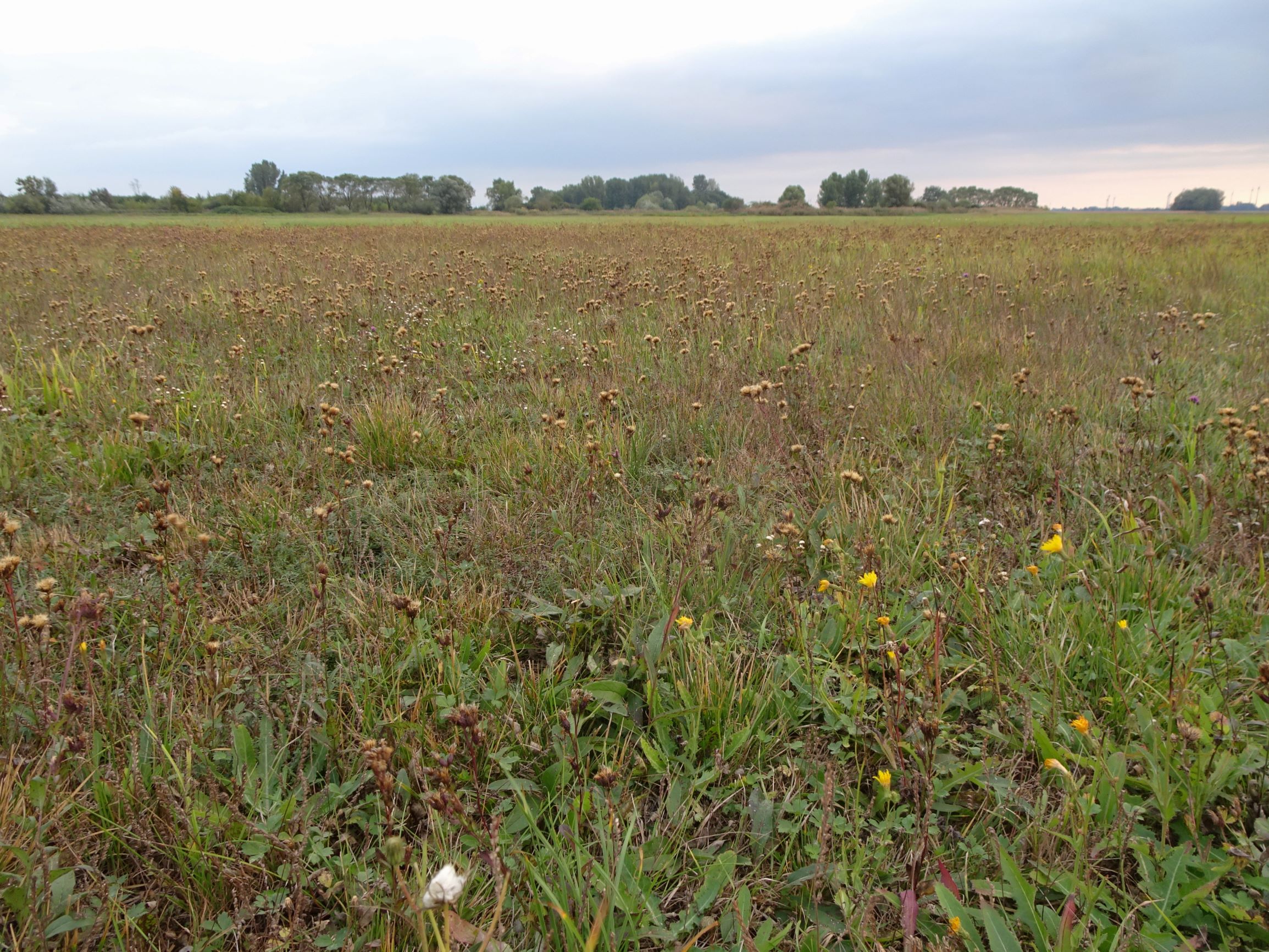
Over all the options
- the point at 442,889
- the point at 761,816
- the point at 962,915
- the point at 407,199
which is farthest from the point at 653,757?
the point at 407,199

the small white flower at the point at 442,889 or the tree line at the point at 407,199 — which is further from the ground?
the tree line at the point at 407,199

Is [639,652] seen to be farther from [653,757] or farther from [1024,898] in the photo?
[1024,898]

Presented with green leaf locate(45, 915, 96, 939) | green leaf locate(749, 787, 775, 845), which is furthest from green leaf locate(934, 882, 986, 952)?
green leaf locate(45, 915, 96, 939)

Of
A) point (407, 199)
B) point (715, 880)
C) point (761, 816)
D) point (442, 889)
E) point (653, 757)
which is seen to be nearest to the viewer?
point (442, 889)

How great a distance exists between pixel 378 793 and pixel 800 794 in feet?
3.40

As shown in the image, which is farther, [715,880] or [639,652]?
[639,652]

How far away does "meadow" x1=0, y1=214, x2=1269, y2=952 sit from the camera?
4.37 ft

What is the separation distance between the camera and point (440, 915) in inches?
49.8

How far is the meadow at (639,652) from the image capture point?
1.33 m

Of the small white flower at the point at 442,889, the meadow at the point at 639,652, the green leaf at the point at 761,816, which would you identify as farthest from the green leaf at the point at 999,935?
the small white flower at the point at 442,889

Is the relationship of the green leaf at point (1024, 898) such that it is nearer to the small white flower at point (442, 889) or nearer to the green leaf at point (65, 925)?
the small white flower at point (442, 889)

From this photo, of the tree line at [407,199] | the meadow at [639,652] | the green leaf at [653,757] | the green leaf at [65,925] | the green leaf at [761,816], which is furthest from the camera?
the tree line at [407,199]

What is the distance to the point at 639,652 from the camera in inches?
79.3

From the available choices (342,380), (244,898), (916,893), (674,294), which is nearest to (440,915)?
(244,898)
